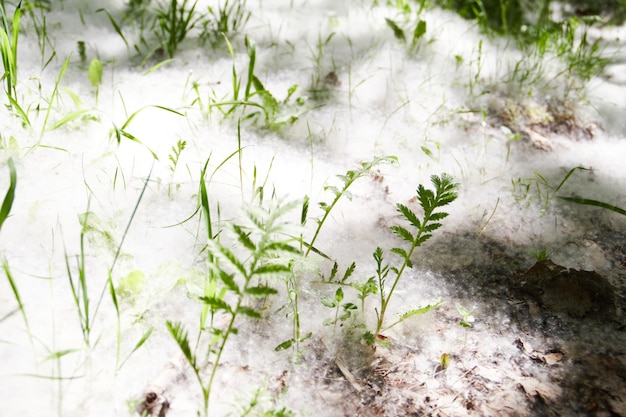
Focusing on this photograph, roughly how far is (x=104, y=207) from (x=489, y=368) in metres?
1.29

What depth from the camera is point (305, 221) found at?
146 cm

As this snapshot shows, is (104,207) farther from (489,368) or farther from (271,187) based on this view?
(489,368)

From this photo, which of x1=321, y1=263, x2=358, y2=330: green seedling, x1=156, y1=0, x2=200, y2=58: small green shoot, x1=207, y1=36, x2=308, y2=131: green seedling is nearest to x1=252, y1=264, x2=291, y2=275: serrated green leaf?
x1=321, y1=263, x2=358, y2=330: green seedling

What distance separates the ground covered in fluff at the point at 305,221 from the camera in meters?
1.21

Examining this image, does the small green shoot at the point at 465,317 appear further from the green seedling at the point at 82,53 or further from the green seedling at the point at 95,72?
the green seedling at the point at 82,53

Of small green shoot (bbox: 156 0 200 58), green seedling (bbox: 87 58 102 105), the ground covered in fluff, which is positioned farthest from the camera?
small green shoot (bbox: 156 0 200 58)

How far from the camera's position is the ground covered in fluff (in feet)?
3.98

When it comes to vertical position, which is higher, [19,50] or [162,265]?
[19,50]

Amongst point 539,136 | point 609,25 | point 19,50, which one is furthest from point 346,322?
point 609,25

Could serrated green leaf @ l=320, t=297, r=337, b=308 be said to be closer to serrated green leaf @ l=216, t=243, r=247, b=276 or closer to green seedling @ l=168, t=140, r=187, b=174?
serrated green leaf @ l=216, t=243, r=247, b=276

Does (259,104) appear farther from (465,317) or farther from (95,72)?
(465,317)

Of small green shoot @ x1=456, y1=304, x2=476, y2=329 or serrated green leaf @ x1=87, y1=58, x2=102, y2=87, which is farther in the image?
serrated green leaf @ x1=87, y1=58, x2=102, y2=87

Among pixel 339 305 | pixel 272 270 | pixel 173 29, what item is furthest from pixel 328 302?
pixel 173 29

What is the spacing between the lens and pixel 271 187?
71.2 inches
